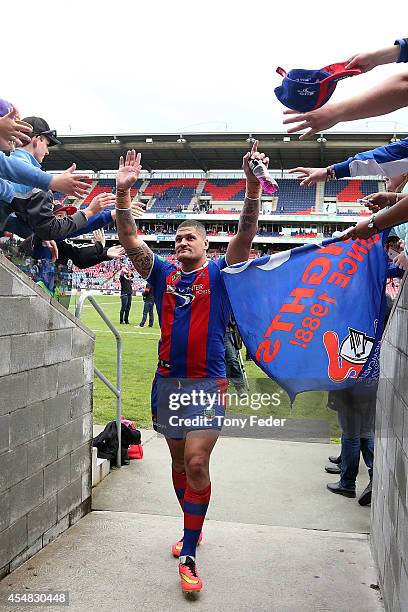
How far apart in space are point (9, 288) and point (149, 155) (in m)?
42.0

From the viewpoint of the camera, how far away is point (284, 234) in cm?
4219

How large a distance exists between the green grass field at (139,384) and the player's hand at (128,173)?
1.22 m

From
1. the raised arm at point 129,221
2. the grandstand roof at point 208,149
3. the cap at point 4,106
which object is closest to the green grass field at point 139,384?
the raised arm at point 129,221

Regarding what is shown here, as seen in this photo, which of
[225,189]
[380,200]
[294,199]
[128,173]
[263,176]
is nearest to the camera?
[380,200]

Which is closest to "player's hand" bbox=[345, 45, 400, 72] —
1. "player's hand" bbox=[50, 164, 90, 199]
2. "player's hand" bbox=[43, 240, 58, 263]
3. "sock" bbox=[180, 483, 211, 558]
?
"player's hand" bbox=[50, 164, 90, 199]

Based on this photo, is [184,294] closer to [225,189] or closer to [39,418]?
[39,418]

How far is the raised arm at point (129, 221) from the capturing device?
3244mm

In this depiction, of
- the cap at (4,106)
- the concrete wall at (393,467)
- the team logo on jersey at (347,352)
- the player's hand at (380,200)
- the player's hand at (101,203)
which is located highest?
the cap at (4,106)

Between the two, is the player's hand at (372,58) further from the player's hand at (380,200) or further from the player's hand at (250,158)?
the player's hand at (250,158)

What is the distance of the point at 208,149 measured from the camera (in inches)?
1588

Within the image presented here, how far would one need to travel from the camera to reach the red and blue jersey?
3.08m

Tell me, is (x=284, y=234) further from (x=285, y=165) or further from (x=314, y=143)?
(x=314, y=143)

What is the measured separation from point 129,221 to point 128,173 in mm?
283

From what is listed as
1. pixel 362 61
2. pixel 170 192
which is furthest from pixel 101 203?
pixel 170 192
